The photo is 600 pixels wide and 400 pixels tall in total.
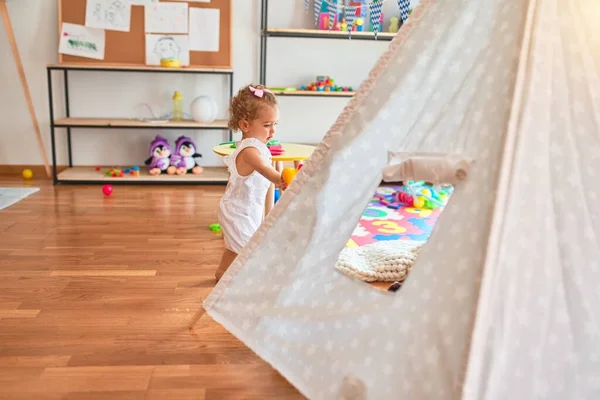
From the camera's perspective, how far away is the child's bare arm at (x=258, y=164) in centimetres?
183

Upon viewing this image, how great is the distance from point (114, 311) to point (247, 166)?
0.64 m

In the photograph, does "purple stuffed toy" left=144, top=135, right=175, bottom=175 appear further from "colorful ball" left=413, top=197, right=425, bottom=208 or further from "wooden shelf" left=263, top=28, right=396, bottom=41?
"colorful ball" left=413, top=197, right=425, bottom=208

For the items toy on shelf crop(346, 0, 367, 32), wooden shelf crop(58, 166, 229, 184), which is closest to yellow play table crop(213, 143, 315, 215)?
wooden shelf crop(58, 166, 229, 184)

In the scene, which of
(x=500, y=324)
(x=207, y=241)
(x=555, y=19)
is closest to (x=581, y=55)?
(x=555, y=19)

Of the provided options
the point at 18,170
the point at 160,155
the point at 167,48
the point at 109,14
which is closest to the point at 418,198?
the point at 160,155

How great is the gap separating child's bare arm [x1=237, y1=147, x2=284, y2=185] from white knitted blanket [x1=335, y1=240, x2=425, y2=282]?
1.10ft

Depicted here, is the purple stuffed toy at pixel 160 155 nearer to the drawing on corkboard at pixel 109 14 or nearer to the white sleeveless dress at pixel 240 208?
the drawing on corkboard at pixel 109 14

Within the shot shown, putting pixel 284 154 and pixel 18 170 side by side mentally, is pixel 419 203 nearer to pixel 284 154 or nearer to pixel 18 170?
pixel 284 154

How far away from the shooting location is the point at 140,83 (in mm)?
4074

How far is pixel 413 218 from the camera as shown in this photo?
3074 millimetres

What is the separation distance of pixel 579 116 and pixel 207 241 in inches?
70.8

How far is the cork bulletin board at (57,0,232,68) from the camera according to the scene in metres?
3.87

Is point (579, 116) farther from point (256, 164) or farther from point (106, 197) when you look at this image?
point (106, 197)

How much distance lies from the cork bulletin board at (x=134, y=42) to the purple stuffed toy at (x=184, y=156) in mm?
525
